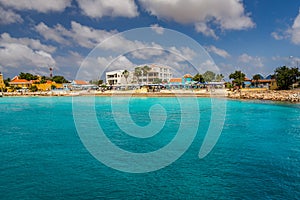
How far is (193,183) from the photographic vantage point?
6363 mm

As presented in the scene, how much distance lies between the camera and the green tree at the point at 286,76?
133ft

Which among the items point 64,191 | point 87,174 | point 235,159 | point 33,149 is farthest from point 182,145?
point 33,149

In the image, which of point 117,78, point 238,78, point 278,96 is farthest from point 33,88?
point 278,96

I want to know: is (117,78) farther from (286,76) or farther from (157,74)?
(286,76)

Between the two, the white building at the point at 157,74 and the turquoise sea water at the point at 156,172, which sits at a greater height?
the white building at the point at 157,74

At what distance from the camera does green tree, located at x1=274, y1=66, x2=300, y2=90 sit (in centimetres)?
4048

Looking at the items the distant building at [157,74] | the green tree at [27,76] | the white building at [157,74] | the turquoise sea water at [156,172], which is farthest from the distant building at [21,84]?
the turquoise sea water at [156,172]

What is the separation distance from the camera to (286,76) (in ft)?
135

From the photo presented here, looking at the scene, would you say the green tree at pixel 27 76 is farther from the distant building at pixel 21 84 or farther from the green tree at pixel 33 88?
the green tree at pixel 33 88

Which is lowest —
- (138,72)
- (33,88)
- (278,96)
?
(278,96)

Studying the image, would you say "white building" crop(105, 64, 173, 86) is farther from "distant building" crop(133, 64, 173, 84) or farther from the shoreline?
the shoreline

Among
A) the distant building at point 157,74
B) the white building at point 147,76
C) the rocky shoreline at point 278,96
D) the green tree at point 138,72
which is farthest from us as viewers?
the green tree at point 138,72

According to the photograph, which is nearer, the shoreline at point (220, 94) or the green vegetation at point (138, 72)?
the shoreline at point (220, 94)

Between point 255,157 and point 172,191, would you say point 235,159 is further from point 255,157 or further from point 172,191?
point 172,191
